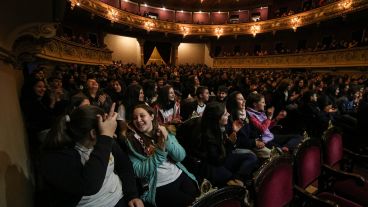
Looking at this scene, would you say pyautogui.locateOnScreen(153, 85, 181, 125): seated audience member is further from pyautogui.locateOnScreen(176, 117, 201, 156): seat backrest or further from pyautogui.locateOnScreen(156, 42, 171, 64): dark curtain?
pyautogui.locateOnScreen(156, 42, 171, 64): dark curtain

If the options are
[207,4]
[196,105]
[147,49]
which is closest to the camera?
[196,105]

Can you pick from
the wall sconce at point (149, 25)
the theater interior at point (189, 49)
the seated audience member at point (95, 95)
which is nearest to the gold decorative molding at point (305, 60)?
the theater interior at point (189, 49)

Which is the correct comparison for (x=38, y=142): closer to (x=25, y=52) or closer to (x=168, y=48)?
(x=25, y=52)

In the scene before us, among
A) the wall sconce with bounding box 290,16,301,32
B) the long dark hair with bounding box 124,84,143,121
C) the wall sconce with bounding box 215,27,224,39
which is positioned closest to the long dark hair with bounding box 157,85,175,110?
the long dark hair with bounding box 124,84,143,121

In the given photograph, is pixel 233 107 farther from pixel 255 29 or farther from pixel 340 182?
pixel 255 29

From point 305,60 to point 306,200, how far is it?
51.3ft

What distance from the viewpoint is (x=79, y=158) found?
4.48 ft

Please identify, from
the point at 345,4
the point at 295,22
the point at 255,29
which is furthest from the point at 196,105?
the point at 255,29

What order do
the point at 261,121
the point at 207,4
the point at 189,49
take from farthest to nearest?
the point at 189,49 → the point at 207,4 → the point at 261,121

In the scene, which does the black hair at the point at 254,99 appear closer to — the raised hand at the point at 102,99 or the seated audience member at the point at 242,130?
the seated audience member at the point at 242,130

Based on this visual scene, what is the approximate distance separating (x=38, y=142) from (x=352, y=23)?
18328 mm

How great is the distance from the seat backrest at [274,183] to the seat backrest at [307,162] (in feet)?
0.81

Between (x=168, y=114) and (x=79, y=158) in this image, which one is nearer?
(x=79, y=158)

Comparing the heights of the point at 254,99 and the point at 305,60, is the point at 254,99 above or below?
below
